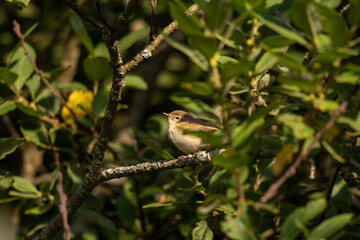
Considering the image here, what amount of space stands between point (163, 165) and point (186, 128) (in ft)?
4.26

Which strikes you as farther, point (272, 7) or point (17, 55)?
point (17, 55)

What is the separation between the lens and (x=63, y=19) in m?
4.84

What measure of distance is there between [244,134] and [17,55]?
2302mm

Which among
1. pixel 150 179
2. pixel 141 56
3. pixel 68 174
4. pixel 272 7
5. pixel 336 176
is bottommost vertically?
pixel 150 179

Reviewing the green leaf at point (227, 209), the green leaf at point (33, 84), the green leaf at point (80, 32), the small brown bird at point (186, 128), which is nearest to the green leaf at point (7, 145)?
the green leaf at point (33, 84)

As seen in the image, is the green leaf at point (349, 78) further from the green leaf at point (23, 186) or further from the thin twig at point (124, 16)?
the green leaf at point (23, 186)

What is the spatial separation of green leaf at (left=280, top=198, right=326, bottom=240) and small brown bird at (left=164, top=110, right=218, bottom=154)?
69.0 inches

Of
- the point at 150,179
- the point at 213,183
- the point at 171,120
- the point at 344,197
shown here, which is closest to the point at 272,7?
the point at 213,183

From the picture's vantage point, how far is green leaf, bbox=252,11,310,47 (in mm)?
1439

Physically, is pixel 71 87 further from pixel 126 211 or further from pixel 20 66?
pixel 126 211

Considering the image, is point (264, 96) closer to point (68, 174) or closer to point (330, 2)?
point (330, 2)

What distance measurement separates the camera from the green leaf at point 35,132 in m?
3.23

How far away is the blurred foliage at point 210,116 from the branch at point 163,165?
0.34ft

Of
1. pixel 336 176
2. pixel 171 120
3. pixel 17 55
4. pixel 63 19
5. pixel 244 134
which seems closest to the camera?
pixel 244 134
